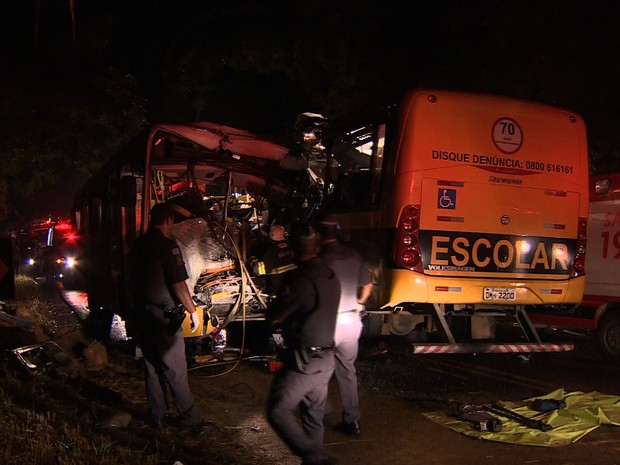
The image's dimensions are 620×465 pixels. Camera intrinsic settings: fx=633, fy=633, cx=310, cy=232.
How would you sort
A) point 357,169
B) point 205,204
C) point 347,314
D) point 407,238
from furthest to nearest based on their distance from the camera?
point 205,204 < point 357,169 < point 407,238 < point 347,314

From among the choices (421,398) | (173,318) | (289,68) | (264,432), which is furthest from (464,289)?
(289,68)

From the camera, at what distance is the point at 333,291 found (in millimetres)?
4195

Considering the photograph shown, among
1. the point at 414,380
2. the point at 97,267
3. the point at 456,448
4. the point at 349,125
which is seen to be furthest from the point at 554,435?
the point at 97,267

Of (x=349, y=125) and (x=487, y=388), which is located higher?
(x=349, y=125)

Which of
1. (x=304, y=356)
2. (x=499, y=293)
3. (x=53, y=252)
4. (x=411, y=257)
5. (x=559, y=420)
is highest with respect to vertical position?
(x=411, y=257)

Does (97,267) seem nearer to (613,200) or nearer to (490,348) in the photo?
(490,348)

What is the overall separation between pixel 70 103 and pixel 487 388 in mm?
10937

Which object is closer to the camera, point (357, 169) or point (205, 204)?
point (357, 169)

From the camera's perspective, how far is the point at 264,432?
556 centimetres

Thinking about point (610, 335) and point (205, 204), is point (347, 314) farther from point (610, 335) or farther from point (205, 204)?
point (610, 335)

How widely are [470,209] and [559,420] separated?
88.8 inches

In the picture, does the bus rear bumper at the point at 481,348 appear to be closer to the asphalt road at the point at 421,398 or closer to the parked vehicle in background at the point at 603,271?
the asphalt road at the point at 421,398

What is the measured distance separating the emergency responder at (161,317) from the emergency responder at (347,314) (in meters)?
1.21

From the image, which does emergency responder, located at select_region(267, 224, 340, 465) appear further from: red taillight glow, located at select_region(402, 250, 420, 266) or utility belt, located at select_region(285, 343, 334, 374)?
red taillight glow, located at select_region(402, 250, 420, 266)
